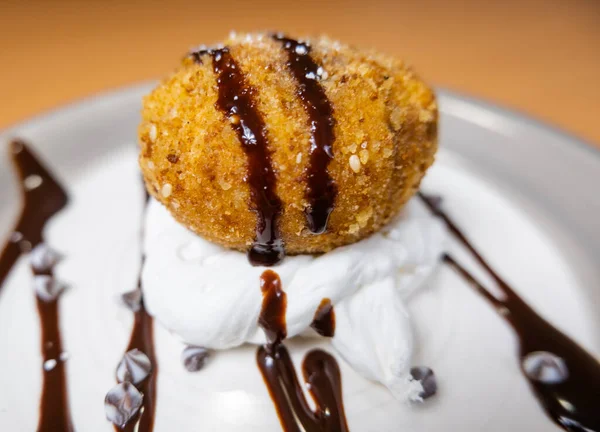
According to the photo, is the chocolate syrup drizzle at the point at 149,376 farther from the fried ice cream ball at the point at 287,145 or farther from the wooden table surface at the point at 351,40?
the wooden table surface at the point at 351,40

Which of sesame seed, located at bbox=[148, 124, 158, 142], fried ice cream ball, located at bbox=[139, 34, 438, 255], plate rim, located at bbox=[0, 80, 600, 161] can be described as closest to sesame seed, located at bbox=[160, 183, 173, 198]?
fried ice cream ball, located at bbox=[139, 34, 438, 255]

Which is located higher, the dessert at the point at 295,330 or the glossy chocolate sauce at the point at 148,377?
the dessert at the point at 295,330

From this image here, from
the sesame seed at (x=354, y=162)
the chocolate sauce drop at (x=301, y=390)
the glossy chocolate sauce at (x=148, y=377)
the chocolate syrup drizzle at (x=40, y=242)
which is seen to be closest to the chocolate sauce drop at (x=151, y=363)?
the glossy chocolate sauce at (x=148, y=377)

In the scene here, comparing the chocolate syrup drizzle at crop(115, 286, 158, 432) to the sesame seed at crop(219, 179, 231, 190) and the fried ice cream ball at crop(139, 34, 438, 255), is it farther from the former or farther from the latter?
the sesame seed at crop(219, 179, 231, 190)

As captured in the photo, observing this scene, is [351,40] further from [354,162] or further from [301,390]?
[301,390]

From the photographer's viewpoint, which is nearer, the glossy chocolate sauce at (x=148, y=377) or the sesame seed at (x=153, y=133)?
the glossy chocolate sauce at (x=148, y=377)

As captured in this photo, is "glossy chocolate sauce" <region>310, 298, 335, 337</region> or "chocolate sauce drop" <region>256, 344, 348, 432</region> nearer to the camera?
"chocolate sauce drop" <region>256, 344, 348, 432</region>

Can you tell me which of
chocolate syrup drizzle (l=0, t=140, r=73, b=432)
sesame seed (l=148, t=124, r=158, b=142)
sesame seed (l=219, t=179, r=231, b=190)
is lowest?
chocolate syrup drizzle (l=0, t=140, r=73, b=432)
